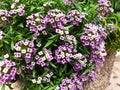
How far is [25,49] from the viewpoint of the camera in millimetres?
2867

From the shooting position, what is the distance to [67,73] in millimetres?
3158

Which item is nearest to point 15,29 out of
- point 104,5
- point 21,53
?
point 21,53

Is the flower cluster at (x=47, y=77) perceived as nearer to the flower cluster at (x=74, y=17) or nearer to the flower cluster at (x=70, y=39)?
the flower cluster at (x=70, y=39)

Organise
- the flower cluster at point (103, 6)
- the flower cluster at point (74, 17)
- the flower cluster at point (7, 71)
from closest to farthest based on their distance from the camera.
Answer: the flower cluster at point (7, 71), the flower cluster at point (74, 17), the flower cluster at point (103, 6)

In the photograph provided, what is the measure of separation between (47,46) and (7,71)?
1.43 feet

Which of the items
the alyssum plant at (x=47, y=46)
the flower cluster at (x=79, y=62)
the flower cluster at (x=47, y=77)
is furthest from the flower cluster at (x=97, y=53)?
the flower cluster at (x=47, y=77)

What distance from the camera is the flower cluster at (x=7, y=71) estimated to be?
282cm

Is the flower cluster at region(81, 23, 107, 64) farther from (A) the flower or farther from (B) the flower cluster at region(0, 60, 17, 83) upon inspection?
(B) the flower cluster at region(0, 60, 17, 83)

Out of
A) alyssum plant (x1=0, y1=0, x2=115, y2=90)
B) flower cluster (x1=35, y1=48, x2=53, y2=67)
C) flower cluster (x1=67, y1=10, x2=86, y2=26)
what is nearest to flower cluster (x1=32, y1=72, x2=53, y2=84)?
alyssum plant (x1=0, y1=0, x2=115, y2=90)

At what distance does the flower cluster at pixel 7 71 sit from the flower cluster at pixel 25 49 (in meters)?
0.09

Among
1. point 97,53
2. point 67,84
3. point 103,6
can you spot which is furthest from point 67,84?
point 103,6

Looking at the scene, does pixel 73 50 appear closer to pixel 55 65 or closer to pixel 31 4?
pixel 55 65

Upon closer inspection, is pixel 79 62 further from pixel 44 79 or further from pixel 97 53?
pixel 44 79

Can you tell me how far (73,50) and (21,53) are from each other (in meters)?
Result: 0.49
